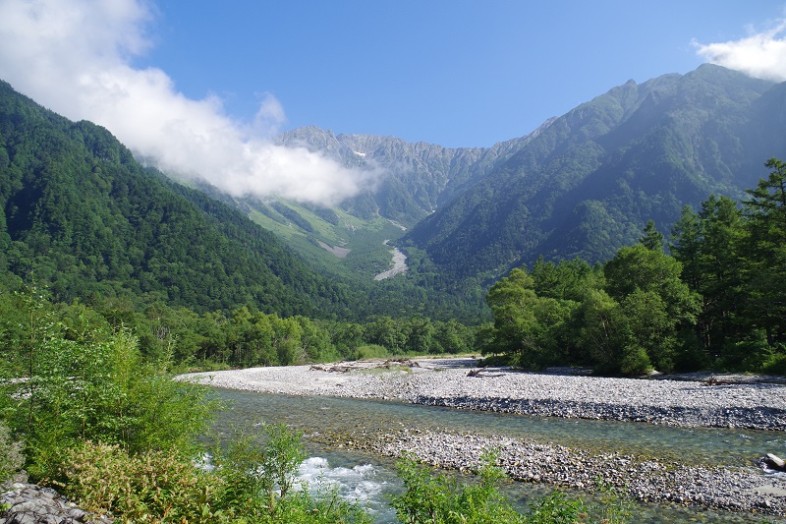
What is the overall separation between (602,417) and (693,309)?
82.8 feet

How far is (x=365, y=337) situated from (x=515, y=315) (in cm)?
7203

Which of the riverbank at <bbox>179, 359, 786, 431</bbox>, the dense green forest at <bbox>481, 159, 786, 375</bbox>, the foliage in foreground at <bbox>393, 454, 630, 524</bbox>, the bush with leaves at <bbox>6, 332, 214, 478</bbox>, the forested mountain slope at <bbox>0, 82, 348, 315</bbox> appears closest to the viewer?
the foliage in foreground at <bbox>393, 454, 630, 524</bbox>

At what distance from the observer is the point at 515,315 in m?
63.1

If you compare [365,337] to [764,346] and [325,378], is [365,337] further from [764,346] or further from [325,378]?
[764,346]

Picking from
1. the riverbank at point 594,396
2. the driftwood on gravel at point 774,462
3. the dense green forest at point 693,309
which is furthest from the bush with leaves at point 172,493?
the dense green forest at point 693,309

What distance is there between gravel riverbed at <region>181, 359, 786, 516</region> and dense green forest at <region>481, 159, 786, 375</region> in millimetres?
6595

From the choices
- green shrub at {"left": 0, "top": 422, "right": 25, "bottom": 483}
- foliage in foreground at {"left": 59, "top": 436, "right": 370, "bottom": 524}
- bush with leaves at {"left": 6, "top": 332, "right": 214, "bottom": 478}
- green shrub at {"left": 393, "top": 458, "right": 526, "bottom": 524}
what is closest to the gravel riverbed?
green shrub at {"left": 393, "top": 458, "right": 526, "bottom": 524}

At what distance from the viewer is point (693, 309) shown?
44812mm

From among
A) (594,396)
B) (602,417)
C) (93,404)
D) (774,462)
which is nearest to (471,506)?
(93,404)

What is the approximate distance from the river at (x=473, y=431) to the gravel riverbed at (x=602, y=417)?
3.76 ft

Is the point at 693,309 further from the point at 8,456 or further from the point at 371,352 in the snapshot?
the point at 371,352

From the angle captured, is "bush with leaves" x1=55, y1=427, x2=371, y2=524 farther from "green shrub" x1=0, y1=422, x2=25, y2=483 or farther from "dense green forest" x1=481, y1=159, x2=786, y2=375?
"dense green forest" x1=481, y1=159, x2=786, y2=375

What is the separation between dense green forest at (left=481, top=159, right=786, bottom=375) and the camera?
39719 mm

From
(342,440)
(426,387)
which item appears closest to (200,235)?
(426,387)
